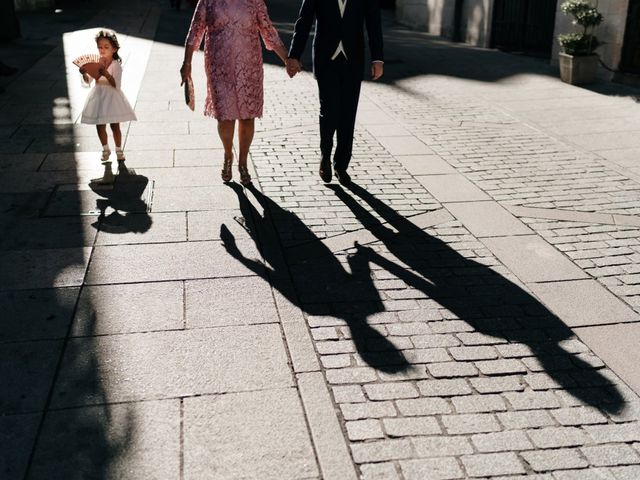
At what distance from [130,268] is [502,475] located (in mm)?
3031

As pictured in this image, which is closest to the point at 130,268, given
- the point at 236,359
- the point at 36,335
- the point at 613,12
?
the point at 36,335

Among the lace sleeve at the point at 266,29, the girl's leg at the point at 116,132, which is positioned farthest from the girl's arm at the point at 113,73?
the lace sleeve at the point at 266,29

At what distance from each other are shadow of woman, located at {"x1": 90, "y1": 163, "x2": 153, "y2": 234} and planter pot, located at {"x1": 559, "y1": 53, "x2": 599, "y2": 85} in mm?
8375

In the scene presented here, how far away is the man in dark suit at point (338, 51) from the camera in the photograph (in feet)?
22.0

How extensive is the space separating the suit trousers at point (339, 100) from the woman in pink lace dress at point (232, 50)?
44cm

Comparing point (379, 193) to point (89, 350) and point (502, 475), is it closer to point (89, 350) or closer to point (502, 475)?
point (89, 350)

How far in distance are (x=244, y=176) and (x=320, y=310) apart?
2.74 m

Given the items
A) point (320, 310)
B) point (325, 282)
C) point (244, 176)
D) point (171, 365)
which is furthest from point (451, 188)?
point (171, 365)

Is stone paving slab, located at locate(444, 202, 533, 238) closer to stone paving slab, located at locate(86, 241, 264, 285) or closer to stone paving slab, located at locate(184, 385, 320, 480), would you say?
stone paving slab, located at locate(86, 241, 264, 285)

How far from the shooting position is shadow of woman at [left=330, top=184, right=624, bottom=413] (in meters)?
3.94

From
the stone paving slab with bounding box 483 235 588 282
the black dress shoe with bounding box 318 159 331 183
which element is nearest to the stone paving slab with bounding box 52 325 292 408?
the stone paving slab with bounding box 483 235 588 282

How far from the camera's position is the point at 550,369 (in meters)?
4.04

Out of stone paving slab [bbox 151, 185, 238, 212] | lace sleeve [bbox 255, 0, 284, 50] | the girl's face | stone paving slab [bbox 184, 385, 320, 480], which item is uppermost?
lace sleeve [bbox 255, 0, 284, 50]

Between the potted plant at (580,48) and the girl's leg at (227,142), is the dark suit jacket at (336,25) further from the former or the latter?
the potted plant at (580,48)
